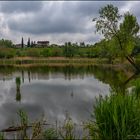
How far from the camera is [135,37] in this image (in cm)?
5306

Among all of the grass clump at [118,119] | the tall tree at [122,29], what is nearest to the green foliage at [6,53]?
the tall tree at [122,29]

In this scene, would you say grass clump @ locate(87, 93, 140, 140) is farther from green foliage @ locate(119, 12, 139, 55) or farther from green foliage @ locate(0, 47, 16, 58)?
green foliage @ locate(0, 47, 16, 58)

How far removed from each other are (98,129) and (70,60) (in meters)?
93.3

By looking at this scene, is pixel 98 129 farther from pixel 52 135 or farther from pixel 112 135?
pixel 52 135

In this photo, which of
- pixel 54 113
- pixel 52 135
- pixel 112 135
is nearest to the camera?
pixel 112 135

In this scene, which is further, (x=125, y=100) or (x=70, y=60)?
(x=70, y=60)

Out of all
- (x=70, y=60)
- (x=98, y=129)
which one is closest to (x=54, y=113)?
(x=98, y=129)

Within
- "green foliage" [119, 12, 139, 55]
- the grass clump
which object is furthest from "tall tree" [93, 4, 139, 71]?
the grass clump

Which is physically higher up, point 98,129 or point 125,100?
point 125,100

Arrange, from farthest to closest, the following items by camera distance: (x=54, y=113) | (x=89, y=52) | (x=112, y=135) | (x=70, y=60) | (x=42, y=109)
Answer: (x=89, y=52)
(x=70, y=60)
(x=42, y=109)
(x=54, y=113)
(x=112, y=135)

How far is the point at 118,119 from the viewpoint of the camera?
→ 830 cm

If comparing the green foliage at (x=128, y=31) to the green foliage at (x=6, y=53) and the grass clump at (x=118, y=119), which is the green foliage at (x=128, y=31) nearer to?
the grass clump at (x=118, y=119)

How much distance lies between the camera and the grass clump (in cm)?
820

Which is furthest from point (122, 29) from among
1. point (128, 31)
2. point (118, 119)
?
point (118, 119)
